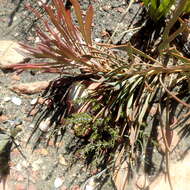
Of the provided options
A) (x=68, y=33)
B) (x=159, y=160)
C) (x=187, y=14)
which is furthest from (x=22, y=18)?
(x=159, y=160)

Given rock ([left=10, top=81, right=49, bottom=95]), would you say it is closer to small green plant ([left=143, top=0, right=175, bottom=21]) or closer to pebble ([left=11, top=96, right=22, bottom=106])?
pebble ([left=11, top=96, right=22, bottom=106])

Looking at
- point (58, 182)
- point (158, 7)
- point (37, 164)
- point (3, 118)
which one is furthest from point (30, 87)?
point (158, 7)

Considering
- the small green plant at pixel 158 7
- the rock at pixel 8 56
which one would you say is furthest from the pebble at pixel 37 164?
the small green plant at pixel 158 7

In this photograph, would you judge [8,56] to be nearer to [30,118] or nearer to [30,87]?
[30,87]

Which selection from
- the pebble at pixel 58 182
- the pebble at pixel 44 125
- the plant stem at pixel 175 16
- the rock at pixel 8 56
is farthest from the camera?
the rock at pixel 8 56

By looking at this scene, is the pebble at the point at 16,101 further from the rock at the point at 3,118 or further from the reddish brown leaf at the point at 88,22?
the reddish brown leaf at the point at 88,22
